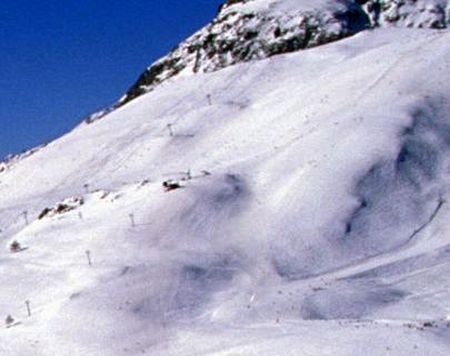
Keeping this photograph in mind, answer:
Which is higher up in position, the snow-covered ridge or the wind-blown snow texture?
the snow-covered ridge

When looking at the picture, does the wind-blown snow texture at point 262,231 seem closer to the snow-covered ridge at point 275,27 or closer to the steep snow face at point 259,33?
the steep snow face at point 259,33

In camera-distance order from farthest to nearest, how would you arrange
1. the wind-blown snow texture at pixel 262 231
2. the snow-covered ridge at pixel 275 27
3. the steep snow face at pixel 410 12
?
the steep snow face at pixel 410 12
the snow-covered ridge at pixel 275 27
the wind-blown snow texture at pixel 262 231

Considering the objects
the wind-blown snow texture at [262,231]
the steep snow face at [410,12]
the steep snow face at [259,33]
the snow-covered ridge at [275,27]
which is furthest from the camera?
the steep snow face at [410,12]

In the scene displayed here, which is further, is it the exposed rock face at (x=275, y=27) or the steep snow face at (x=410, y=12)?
the steep snow face at (x=410, y=12)

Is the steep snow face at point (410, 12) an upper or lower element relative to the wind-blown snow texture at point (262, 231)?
upper

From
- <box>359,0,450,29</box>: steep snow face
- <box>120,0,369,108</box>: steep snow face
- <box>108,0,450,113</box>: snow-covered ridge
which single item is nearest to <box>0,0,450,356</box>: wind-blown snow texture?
<box>120,0,369,108</box>: steep snow face

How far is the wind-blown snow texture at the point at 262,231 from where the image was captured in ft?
98.0

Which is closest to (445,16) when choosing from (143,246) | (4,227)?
(4,227)

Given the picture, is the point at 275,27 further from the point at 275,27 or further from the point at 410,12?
the point at 410,12

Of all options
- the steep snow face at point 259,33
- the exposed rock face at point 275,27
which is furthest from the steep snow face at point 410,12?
the steep snow face at point 259,33

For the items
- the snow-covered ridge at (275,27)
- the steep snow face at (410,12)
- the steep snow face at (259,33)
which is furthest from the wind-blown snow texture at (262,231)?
the steep snow face at (410,12)

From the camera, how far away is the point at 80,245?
38688 mm

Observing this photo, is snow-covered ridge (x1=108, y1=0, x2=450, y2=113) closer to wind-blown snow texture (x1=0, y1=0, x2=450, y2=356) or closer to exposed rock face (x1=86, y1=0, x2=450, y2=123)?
exposed rock face (x1=86, y1=0, x2=450, y2=123)

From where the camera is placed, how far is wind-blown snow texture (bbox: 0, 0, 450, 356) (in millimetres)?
29875
